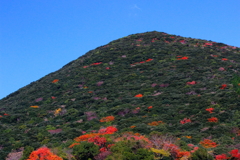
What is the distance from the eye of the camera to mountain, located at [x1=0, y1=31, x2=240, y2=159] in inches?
618

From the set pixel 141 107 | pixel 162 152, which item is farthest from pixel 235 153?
pixel 141 107

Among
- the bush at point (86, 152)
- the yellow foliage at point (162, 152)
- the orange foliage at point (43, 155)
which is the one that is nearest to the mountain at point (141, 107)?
the yellow foliage at point (162, 152)

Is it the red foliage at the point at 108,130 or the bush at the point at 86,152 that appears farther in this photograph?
the red foliage at the point at 108,130

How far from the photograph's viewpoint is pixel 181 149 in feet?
46.3

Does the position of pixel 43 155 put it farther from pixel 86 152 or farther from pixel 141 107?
pixel 141 107

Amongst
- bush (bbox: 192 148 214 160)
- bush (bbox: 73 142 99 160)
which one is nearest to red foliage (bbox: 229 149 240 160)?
bush (bbox: 192 148 214 160)

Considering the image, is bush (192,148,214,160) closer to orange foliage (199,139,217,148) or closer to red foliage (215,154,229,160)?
red foliage (215,154,229,160)

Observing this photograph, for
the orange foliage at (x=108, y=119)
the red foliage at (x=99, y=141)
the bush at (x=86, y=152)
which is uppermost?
the orange foliage at (x=108, y=119)

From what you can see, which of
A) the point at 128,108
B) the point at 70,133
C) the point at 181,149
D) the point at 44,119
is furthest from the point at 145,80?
the point at 181,149

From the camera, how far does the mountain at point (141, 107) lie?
15701mm

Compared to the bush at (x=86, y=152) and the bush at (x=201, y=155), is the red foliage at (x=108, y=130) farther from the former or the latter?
the bush at (x=201, y=155)

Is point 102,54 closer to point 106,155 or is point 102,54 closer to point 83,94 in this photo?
point 83,94

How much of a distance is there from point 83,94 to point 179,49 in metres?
25.2

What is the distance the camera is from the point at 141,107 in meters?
26.1
